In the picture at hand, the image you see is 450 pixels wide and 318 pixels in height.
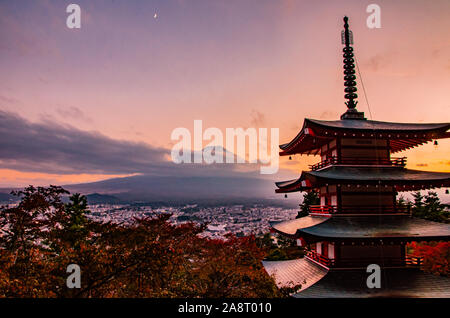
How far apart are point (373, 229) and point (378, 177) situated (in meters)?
2.19

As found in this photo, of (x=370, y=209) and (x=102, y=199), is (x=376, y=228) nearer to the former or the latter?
(x=370, y=209)

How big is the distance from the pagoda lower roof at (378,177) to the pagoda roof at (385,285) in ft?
11.5

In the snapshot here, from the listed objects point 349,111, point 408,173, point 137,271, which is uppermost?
point 349,111

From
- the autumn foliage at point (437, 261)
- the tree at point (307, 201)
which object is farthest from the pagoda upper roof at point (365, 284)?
the tree at point (307, 201)

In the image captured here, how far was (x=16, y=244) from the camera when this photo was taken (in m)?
10.4

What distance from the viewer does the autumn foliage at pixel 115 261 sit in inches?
295

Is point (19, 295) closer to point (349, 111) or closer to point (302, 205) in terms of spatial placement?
point (349, 111)

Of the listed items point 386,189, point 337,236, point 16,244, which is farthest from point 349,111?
point 16,244

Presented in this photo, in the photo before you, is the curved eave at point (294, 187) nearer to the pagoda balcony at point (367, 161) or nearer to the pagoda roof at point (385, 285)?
the pagoda balcony at point (367, 161)

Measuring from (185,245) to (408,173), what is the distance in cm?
1240

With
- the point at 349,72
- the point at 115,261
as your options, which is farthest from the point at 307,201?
the point at 115,261

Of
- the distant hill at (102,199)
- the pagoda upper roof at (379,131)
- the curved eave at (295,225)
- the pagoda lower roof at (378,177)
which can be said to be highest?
the pagoda upper roof at (379,131)
